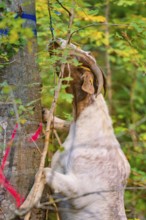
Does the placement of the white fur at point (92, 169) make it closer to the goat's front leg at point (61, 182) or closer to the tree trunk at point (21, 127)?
the goat's front leg at point (61, 182)

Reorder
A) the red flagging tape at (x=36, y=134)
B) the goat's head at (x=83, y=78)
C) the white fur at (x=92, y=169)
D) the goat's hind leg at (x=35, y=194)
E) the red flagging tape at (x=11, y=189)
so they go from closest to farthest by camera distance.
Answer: the goat's hind leg at (x=35, y=194) < the red flagging tape at (x=11, y=189) < the red flagging tape at (x=36, y=134) < the white fur at (x=92, y=169) < the goat's head at (x=83, y=78)

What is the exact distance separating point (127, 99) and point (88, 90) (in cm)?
647

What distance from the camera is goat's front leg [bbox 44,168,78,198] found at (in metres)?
3.97

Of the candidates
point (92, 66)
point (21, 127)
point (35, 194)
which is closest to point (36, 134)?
point (21, 127)

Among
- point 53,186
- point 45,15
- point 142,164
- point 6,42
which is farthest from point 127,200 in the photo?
point 6,42

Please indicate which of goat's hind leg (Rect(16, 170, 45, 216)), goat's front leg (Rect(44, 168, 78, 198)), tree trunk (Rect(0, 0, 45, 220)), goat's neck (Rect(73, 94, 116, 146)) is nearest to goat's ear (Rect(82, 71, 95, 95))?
goat's neck (Rect(73, 94, 116, 146))

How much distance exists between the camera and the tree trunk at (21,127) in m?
3.96

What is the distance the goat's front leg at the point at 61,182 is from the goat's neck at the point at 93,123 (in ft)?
1.40

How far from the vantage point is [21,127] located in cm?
405

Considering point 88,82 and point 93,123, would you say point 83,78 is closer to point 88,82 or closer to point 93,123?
point 88,82

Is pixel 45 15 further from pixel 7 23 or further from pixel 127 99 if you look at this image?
pixel 127 99

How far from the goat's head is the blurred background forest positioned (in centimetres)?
16

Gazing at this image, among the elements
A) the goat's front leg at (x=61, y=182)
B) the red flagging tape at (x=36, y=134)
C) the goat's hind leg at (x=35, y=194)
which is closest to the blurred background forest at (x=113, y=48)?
the red flagging tape at (x=36, y=134)

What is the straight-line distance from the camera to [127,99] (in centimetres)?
1086
